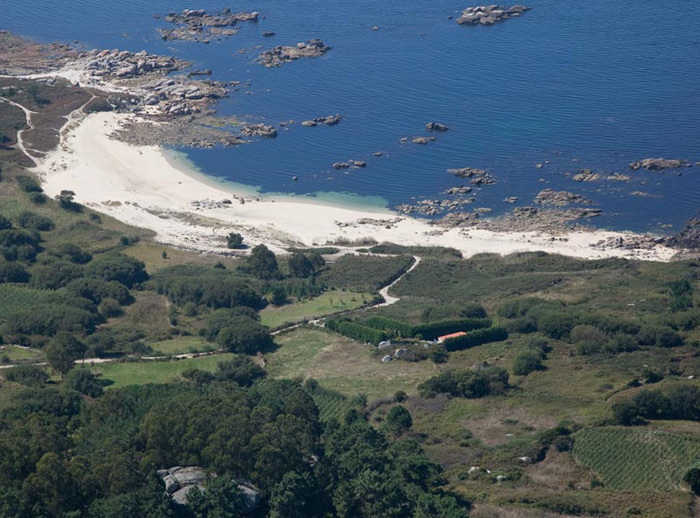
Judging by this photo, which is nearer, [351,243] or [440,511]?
[440,511]

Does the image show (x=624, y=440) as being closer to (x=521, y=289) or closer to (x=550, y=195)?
(x=521, y=289)

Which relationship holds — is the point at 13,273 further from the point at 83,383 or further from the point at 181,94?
the point at 181,94

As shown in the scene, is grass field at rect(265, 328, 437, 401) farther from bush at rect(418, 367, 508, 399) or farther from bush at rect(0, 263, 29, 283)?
bush at rect(0, 263, 29, 283)

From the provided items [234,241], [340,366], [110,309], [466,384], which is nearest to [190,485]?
[466,384]

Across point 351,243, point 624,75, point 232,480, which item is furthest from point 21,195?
point 624,75

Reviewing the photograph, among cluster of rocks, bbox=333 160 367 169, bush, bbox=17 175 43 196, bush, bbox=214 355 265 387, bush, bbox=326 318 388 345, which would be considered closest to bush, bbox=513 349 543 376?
bush, bbox=326 318 388 345
